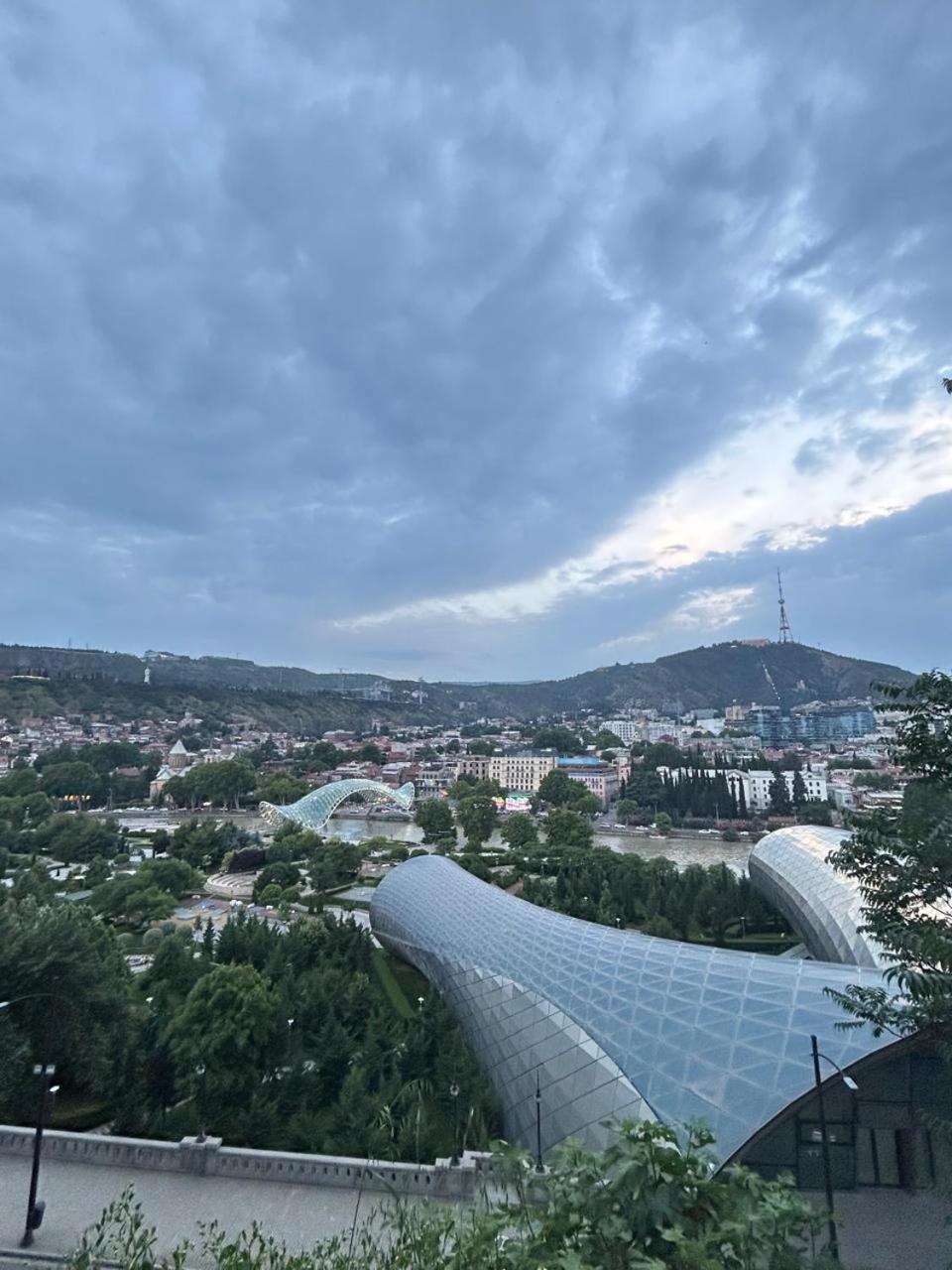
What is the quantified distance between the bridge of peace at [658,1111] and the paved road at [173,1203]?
3cm

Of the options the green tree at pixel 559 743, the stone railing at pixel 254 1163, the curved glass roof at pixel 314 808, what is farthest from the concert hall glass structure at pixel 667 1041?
the green tree at pixel 559 743

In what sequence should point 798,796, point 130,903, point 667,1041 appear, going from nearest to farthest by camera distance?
point 667,1041, point 130,903, point 798,796

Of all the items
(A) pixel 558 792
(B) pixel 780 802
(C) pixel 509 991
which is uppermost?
(C) pixel 509 991

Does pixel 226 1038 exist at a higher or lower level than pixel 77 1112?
higher

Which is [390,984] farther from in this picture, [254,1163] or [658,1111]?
[658,1111]

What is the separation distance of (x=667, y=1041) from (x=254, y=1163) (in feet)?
27.5

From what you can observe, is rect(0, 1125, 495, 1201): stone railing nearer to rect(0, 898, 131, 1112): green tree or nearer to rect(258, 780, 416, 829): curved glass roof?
rect(0, 898, 131, 1112): green tree

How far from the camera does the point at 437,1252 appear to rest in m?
5.77

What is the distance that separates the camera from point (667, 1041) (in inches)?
505

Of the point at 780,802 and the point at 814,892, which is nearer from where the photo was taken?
the point at 814,892

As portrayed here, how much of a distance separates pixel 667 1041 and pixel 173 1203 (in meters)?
9.63

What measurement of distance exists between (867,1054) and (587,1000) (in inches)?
230

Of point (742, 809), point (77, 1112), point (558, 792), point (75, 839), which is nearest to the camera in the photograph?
point (77, 1112)

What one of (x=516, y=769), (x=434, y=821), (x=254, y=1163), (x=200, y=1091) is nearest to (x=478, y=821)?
(x=434, y=821)
